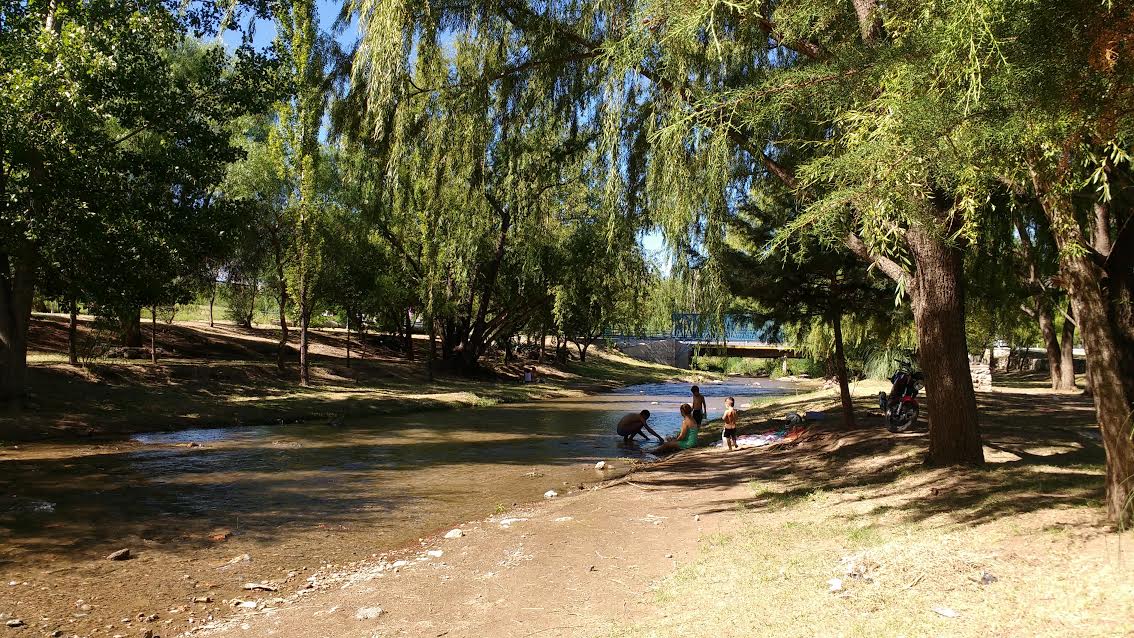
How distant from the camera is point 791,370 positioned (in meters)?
57.0

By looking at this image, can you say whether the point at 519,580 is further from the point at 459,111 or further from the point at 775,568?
the point at 459,111

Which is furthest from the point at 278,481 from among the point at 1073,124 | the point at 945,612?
the point at 1073,124

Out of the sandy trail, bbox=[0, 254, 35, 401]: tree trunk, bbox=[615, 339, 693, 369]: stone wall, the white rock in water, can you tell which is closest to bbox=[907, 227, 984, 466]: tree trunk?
the sandy trail

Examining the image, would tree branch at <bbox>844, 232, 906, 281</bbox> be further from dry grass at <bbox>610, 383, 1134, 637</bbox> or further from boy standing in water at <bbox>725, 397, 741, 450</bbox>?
boy standing in water at <bbox>725, 397, 741, 450</bbox>

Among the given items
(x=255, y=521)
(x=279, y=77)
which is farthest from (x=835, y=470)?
(x=279, y=77)

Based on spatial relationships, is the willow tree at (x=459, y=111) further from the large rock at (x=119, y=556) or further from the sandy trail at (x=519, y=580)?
the large rock at (x=119, y=556)

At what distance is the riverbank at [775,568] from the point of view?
14.6ft

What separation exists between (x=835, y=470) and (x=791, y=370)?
49248mm

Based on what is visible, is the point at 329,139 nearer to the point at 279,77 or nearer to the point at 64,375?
the point at 279,77

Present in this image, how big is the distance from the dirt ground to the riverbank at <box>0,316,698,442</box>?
11982 millimetres

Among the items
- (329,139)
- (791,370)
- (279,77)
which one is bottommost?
(791,370)

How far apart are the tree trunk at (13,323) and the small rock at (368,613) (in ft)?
45.5

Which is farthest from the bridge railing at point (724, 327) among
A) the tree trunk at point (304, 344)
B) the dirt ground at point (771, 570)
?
the tree trunk at point (304, 344)

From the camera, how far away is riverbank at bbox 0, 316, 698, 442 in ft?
55.4
